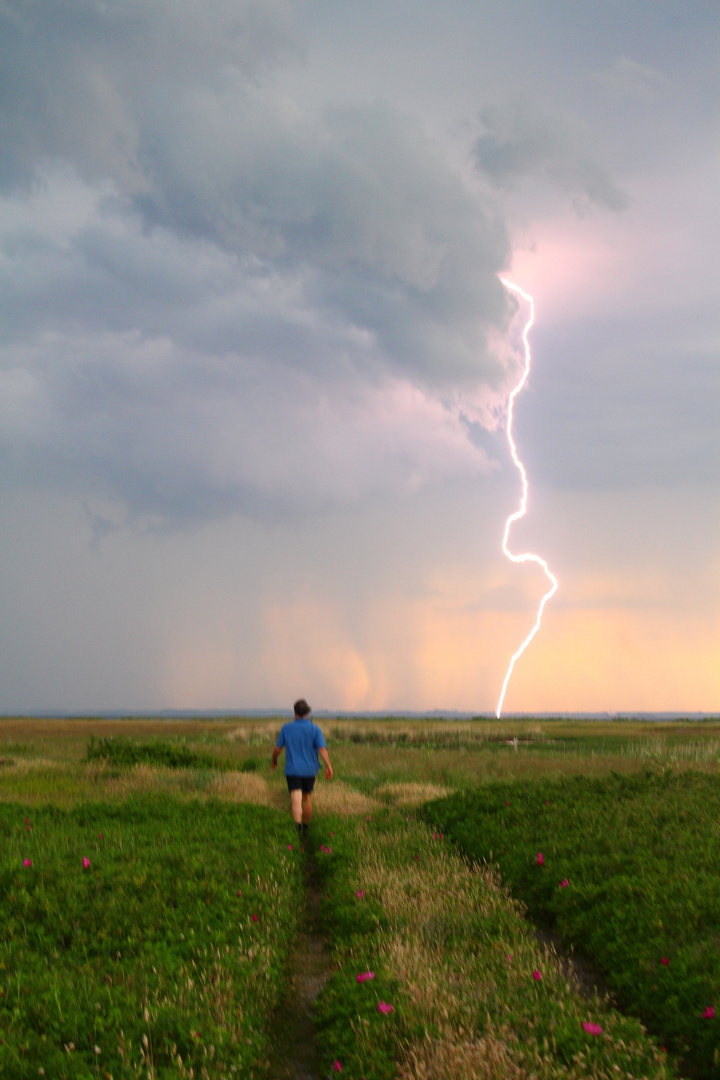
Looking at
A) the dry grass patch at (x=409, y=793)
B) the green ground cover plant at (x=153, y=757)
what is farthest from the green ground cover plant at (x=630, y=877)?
the green ground cover plant at (x=153, y=757)

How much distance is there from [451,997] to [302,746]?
8.81m

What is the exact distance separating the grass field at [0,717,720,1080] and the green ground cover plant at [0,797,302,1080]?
3cm

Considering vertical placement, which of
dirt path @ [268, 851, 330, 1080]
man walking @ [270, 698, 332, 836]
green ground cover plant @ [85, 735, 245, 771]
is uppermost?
man walking @ [270, 698, 332, 836]

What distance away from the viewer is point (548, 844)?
13367 millimetres

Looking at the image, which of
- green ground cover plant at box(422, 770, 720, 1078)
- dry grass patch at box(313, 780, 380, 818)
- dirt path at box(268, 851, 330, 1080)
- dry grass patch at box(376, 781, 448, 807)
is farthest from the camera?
dry grass patch at box(376, 781, 448, 807)

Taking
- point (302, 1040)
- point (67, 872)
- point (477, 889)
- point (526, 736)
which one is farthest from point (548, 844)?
point (526, 736)

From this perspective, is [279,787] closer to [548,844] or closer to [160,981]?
[548,844]

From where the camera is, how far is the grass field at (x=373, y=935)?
617cm

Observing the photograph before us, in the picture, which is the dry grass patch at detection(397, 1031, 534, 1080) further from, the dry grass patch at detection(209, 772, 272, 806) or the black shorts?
the dry grass patch at detection(209, 772, 272, 806)

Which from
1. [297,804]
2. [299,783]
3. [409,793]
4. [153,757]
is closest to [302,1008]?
[299,783]

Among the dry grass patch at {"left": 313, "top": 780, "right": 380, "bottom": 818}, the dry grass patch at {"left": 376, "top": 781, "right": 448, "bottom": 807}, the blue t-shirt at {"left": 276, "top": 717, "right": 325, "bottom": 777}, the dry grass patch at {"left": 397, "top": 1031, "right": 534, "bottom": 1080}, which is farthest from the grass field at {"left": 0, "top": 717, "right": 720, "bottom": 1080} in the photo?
the dry grass patch at {"left": 376, "top": 781, "right": 448, "bottom": 807}

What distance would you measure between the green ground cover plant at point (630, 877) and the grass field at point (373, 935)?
0.04 m

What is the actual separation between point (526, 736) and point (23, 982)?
63363 mm

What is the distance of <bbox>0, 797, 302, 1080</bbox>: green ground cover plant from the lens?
6031 millimetres
